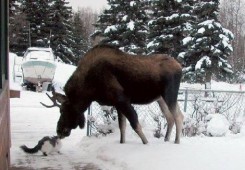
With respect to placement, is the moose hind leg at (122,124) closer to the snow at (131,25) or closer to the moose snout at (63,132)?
the moose snout at (63,132)

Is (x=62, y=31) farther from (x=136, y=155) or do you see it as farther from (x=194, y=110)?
(x=136, y=155)

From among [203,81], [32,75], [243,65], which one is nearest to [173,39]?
[203,81]

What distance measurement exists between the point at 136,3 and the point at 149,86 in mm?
18890

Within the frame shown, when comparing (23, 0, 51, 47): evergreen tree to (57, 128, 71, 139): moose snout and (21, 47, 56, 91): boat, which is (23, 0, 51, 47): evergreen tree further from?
(57, 128, 71, 139): moose snout

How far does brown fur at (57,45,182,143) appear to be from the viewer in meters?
7.22

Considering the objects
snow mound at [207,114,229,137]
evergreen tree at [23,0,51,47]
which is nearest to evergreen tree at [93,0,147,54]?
evergreen tree at [23,0,51,47]

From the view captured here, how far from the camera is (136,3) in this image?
1014 inches

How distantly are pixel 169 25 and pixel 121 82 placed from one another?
1740 cm

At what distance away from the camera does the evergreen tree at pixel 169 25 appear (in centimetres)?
2384

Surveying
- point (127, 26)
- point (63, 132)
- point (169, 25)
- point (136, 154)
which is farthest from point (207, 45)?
point (136, 154)

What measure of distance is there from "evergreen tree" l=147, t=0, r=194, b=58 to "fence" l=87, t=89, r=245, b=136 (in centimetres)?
1278

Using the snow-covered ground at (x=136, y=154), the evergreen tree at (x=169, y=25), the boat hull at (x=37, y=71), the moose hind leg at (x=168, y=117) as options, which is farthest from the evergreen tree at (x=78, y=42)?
the moose hind leg at (x=168, y=117)

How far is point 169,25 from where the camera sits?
24297 mm

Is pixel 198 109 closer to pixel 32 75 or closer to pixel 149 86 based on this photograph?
pixel 149 86
